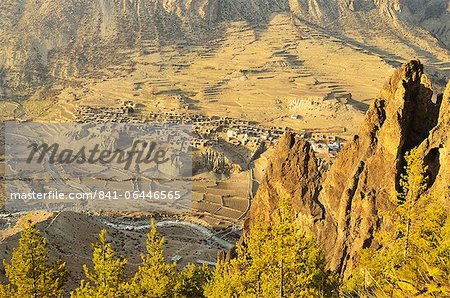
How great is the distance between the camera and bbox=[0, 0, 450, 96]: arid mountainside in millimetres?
132375

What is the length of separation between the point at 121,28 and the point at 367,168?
461ft

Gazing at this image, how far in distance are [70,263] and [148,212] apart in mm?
19401

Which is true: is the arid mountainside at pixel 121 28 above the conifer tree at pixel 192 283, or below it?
below

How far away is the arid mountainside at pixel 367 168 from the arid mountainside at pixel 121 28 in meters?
103

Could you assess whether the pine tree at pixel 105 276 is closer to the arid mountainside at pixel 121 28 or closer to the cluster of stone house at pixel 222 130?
the cluster of stone house at pixel 222 130

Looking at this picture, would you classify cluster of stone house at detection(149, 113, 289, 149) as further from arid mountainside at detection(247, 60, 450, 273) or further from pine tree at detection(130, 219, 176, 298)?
pine tree at detection(130, 219, 176, 298)

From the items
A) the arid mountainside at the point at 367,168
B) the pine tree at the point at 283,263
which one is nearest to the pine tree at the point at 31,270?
the pine tree at the point at 283,263

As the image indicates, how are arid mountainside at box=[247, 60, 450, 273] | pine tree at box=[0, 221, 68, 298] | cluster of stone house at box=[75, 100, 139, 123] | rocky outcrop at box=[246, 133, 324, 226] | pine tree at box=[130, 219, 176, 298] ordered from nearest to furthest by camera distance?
pine tree at box=[0, 221, 68, 298]
pine tree at box=[130, 219, 176, 298]
arid mountainside at box=[247, 60, 450, 273]
rocky outcrop at box=[246, 133, 324, 226]
cluster of stone house at box=[75, 100, 139, 123]

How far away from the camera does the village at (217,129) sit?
225 ft

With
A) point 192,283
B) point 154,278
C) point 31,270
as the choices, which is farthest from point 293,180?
point 31,270

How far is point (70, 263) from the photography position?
3406 cm

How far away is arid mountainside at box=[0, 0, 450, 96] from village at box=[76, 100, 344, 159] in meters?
38.3
